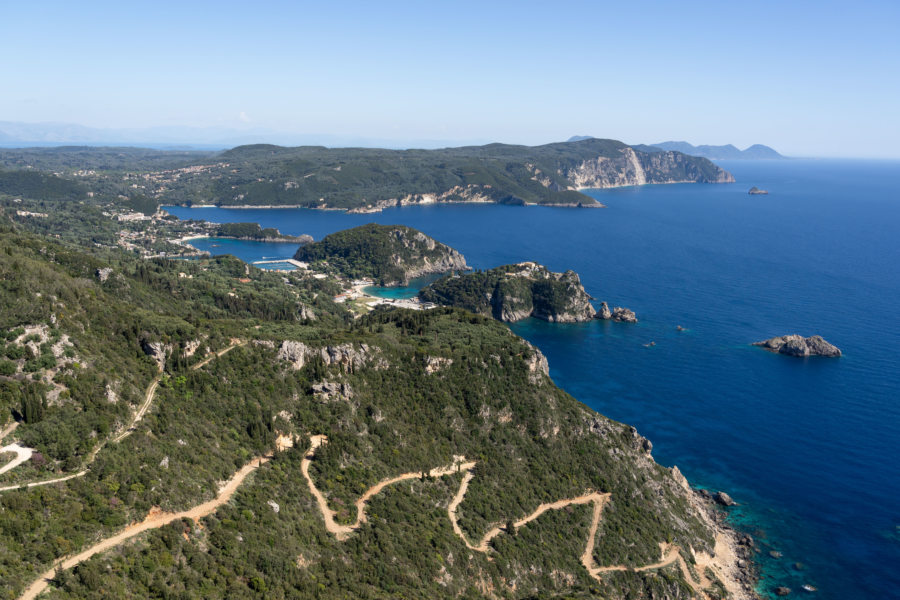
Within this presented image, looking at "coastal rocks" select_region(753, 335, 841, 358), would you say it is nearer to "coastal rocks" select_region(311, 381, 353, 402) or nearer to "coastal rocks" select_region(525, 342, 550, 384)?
"coastal rocks" select_region(525, 342, 550, 384)

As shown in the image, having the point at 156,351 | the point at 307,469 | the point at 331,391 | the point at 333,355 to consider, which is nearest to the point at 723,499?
the point at 331,391

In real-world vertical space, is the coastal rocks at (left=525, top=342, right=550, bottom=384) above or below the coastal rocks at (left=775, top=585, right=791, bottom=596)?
above

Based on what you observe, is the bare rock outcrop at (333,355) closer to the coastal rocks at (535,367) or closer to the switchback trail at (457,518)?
the switchback trail at (457,518)

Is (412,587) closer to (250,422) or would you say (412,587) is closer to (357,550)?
(357,550)

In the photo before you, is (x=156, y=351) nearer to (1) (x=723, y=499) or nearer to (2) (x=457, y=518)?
(2) (x=457, y=518)

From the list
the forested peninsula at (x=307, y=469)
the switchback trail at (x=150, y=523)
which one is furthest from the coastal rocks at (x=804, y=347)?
the switchback trail at (x=150, y=523)

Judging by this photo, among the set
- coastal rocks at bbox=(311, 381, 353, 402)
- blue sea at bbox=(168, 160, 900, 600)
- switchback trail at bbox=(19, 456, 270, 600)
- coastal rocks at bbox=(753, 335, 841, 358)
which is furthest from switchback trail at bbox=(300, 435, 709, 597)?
coastal rocks at bbox=(753, 335, 841, 358)
